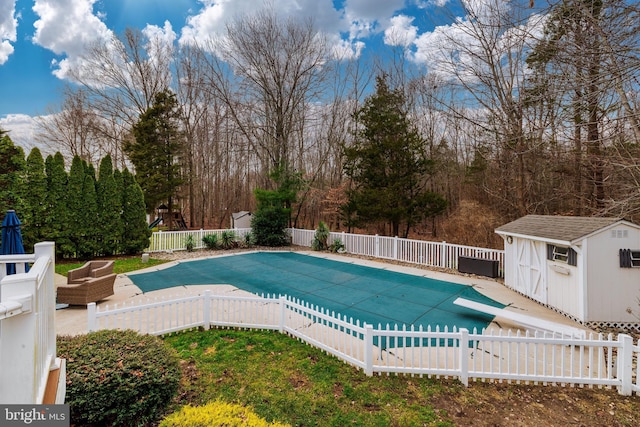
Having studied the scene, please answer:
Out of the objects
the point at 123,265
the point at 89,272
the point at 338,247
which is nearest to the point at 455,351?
the point at 89,272

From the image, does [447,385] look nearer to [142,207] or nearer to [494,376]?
[494,376]

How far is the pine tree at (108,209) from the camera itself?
1177 centimetres

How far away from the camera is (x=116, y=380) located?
2600 mm

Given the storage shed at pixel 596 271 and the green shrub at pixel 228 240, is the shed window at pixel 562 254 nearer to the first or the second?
the storage shed at pixel 596 271

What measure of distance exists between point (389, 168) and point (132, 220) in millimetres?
12618

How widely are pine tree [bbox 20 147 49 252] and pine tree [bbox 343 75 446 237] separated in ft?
41.5

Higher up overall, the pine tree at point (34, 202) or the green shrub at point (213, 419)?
the pine tree at point (34, 202)

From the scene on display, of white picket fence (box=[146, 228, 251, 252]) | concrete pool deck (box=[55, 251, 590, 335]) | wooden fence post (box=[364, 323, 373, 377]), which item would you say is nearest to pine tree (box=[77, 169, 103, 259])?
A: white picket fence (box=[146, 228, 251, 252])

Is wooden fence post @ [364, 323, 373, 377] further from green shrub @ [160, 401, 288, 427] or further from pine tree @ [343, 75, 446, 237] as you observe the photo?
pine tree @ [343, 75, 446, 237]

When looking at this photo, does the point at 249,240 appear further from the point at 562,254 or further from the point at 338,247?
the point at 562,254

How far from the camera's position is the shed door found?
6797 millimetres

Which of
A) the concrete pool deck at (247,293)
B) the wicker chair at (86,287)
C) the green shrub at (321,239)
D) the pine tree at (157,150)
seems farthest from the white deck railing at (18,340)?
the pine tree at (157,150)

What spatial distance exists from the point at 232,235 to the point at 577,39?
1389 centimetres

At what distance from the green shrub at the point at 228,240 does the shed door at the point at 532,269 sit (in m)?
12.0
